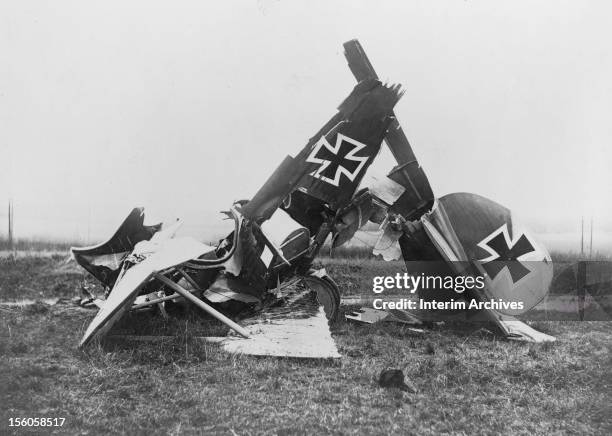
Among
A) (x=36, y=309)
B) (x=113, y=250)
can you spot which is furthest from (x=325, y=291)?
(x=36, y=309)

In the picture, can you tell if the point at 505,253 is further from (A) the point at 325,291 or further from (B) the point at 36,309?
(B) the point at 36,309

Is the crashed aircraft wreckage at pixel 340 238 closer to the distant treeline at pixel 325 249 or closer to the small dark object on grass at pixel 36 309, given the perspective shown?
the small dark object on grass at pixel 36 309

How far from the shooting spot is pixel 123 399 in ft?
13.7

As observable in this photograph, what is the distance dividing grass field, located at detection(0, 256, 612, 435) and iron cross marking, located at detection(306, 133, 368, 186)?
215 cm

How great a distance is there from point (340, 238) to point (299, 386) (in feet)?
11.4

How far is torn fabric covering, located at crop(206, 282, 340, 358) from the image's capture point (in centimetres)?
→ 524

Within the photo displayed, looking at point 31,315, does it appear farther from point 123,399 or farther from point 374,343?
point 374,343

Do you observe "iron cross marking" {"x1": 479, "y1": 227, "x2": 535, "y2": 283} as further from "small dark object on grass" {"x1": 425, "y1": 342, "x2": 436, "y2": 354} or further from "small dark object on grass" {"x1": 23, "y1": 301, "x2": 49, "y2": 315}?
"small dark object on grass" {"x1": 23, "y1": 301, "x2": 49, "y2": 315}

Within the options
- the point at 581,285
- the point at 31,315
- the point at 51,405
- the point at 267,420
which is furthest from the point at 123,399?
the point at 581,285

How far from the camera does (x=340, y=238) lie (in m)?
7.75

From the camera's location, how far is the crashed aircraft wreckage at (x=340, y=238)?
6.71 m

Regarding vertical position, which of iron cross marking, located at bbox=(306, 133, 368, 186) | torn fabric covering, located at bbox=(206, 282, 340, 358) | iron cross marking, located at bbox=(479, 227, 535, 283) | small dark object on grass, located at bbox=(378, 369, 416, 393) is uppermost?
iron cross marking, located at bbox=(306, 133, 368, 186)

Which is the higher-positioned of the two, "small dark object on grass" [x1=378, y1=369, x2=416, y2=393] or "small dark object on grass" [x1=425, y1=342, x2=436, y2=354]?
"small dark object on grass" [x1=378, y1=369, x2=416, y2=393]

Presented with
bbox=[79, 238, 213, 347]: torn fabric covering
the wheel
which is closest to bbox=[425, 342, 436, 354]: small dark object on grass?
the wheel
